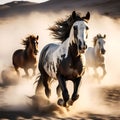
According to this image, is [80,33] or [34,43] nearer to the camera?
[80,33]

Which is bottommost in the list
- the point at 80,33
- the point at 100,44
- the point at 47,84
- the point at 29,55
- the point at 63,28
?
the point at 47,84

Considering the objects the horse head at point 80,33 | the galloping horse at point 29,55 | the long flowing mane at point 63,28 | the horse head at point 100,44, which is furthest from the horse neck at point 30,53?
the horse head at point 80,33

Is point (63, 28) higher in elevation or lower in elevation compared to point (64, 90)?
higher

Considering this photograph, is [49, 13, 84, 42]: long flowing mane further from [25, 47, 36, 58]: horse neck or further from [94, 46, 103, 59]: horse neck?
[94, 46, 103, 59]: horse neck

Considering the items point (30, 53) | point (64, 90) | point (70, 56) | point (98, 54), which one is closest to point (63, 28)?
point (70, 56)

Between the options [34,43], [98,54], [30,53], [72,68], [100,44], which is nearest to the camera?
[72,68]

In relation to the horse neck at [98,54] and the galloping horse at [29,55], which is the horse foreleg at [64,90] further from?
the horse neck at [98,54]

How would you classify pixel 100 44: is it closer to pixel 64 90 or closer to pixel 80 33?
pixel 64 90

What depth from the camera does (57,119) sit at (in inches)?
300

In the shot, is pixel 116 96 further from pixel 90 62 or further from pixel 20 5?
pixel 20 5

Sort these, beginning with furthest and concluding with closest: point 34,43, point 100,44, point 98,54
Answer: point 98,54
point 100,44
point 34,43

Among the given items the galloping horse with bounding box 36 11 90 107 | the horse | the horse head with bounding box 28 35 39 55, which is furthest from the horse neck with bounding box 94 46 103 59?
the galloping horse with bounding box 36 11 90 107

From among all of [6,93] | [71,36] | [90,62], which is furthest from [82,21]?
[90,62]

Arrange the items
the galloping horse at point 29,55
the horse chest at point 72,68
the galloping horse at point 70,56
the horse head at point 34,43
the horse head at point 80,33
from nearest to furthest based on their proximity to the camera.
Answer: the horse head at point 80,33 < the galloping horse at point 70,56 < the horse chest at point 72,68 < the horse head at point 34,43 < the galloping horse at point 29,55
